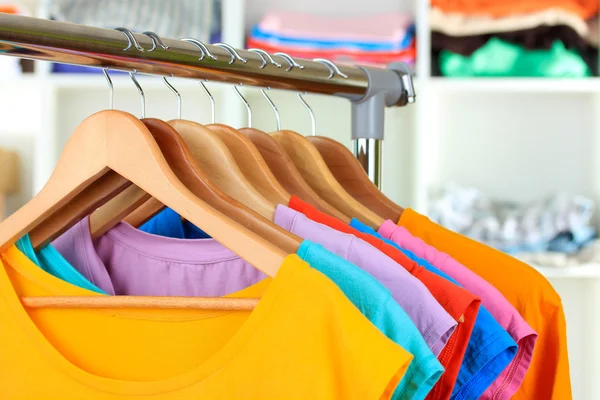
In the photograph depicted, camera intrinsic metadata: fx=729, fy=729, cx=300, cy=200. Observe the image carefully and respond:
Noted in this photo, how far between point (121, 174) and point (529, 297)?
44 centimetres

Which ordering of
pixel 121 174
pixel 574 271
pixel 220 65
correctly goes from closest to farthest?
pixel 121 174
pixel 220 65
pixel 574 271

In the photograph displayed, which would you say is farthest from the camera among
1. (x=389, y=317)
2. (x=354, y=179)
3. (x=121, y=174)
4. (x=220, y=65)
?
(x=354, y=179)

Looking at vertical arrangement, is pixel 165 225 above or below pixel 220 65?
below

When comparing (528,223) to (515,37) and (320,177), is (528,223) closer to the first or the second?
(515,37)

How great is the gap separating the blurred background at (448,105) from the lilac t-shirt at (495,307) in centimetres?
110

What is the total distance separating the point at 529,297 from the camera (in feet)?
2.54

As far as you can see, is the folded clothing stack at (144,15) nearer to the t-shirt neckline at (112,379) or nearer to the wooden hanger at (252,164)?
the wooden hanger at (252,164)

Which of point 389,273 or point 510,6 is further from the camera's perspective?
point 510,6

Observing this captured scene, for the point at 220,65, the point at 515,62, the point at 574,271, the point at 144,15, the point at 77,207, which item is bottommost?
the point at 574,271

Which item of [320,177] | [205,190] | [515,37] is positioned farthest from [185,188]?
[515,37]

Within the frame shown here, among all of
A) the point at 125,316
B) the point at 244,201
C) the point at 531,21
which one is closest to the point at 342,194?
the point at 244,201

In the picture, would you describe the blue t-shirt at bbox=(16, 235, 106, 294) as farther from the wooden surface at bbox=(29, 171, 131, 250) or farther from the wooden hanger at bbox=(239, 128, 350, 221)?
the wooden hanger at bbox=(239, 128, 350, 221)

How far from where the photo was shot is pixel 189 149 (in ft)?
2.33

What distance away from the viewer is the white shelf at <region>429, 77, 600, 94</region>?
1828mm
